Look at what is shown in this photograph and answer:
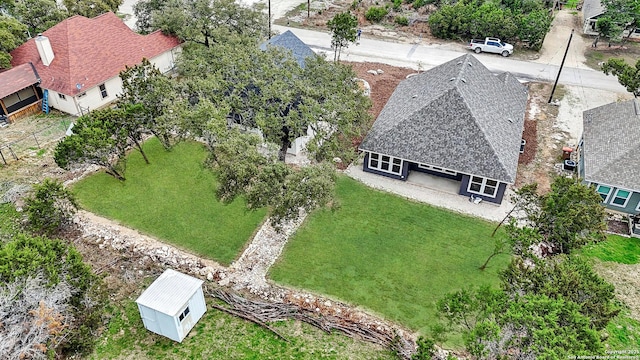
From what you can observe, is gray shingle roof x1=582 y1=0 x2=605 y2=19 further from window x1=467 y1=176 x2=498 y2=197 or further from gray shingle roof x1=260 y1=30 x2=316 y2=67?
gray shingle roof x1=260 y1=30 x2=316 y2=67

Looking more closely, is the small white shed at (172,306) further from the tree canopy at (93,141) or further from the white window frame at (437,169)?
the white window frame at (437,169)

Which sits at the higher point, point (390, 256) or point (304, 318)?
point (390, 256)

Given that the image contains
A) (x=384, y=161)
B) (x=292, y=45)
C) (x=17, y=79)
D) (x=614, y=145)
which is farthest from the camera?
(x=292, y=45)

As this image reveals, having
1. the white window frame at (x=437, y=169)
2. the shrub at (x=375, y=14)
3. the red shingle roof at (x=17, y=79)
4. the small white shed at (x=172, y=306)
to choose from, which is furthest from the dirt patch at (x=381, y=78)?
the red shingle roof at (x=17, y=79)

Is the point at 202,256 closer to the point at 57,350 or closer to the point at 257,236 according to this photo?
the point at 257,236

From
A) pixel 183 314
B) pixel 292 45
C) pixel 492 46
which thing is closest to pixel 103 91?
pixel 292 45

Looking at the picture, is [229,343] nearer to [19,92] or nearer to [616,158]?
[616,158]
